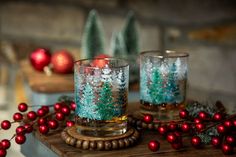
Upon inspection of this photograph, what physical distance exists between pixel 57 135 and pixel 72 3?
142 cm

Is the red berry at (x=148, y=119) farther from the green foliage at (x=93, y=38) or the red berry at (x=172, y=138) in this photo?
the green foliage at (x=93, y=38)

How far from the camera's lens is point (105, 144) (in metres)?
0.77

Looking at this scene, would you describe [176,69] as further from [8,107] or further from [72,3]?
[72,3]

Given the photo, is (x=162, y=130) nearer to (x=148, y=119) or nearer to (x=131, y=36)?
(x=148, y=119)

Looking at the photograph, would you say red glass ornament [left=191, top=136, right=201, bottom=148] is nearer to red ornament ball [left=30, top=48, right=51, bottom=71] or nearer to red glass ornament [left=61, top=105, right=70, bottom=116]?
red glass ornament [left=61, top=105, right=70, bottom=116]

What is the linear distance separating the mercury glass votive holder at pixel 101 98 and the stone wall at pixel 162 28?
35.9 inches

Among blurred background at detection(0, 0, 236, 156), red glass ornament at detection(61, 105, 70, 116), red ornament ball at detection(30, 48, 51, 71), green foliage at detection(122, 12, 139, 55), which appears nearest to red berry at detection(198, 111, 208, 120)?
red glass ornament at detection(61, 105, 70, 116)

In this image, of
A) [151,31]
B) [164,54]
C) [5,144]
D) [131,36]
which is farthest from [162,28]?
[5,144]

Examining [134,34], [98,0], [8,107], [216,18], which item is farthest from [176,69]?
[98,0]

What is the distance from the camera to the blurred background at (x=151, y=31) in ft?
6.12

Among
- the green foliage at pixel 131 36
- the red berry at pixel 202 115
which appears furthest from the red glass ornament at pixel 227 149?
the green foliage at pixel 131 36

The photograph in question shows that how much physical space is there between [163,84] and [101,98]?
148 mm

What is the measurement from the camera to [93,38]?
4.64ft

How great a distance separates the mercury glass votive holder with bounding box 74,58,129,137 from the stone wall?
0.91 metres
